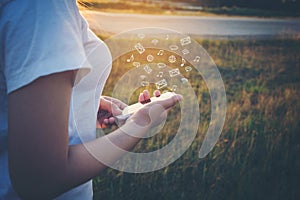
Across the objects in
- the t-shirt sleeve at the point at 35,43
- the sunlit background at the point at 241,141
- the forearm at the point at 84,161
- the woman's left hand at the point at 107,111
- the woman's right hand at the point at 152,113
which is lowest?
the sunlit background at the point at 241,141

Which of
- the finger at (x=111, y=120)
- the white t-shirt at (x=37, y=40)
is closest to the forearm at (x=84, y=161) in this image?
the white t-shirt at (x=37, y=40)

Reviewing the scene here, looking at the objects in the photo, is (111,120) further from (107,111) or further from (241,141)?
(241,141)

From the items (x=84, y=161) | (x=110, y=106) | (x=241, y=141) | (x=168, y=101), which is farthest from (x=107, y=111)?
(x=241, y=141)

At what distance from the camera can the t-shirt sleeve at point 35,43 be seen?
0.70 metres

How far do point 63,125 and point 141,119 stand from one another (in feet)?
0.70

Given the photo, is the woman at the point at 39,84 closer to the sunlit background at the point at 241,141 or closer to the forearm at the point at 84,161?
the forearm at the point at 84,161

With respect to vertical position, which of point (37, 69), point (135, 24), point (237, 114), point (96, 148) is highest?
point (37, 69)

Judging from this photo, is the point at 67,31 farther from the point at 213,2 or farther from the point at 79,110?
the point at 213,2

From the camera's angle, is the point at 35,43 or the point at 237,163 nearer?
the point at 35,43

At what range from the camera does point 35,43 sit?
0.70 m

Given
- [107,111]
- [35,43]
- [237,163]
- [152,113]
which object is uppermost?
[35,43]

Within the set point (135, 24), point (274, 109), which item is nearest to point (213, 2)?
point (135, 24)

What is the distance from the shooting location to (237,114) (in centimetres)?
325

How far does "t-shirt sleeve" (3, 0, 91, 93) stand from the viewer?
2.31 ft
